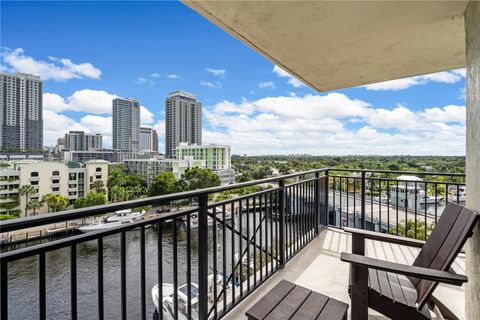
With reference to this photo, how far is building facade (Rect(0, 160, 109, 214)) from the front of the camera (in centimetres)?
2395

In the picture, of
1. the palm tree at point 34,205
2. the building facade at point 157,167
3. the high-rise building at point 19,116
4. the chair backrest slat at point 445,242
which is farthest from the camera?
the building facade at point 157,167

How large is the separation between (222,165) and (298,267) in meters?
45.4

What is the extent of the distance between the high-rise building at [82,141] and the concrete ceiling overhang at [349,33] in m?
50.1

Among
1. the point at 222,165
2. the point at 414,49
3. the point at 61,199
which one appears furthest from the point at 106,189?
the point at 414,49

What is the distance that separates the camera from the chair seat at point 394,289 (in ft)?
5.26

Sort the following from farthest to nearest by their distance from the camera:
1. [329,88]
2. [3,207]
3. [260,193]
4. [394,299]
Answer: [3,207] < [329,88] < [260,193] < [394,299]

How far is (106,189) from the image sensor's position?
3228 cm

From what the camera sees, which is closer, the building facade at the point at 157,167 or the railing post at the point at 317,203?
the railing post at the point at 317,203

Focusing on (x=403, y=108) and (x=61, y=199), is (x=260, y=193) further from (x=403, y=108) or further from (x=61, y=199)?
(x=403, y=108)

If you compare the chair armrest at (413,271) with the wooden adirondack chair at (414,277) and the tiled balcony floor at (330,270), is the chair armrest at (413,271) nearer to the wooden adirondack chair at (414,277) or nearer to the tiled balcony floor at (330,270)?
the wooden adirondack chair at (414,277)

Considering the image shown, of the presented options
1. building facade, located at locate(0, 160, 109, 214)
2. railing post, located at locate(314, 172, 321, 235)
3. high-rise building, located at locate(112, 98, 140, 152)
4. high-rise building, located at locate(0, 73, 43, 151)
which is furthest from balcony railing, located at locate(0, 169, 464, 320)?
high-rise building, located at locate(112, 98, 140, 152)

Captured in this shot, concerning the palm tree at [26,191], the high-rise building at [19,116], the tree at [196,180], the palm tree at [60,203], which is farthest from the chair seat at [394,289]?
the palm tree at [26,191]

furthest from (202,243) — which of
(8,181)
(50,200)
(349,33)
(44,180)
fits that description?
(44,180)

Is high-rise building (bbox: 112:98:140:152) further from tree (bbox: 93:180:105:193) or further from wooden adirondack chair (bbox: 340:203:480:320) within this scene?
wooden adirondack chair (bbox: 340:203:480:320)
